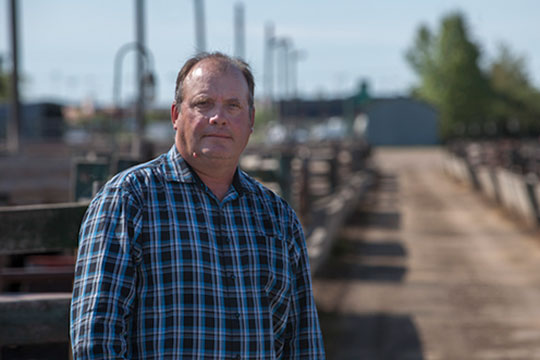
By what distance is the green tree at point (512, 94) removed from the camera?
9506 cm

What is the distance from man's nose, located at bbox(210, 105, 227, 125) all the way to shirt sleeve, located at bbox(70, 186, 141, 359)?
36 centimetres

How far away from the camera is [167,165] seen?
2.72 metres

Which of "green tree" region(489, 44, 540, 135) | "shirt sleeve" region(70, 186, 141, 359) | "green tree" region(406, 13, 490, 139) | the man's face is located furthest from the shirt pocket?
"green tree" region(406, 13, 490, 139)

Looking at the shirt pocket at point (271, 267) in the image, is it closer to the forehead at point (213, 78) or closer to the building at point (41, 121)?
the forehead at point (213, 78)

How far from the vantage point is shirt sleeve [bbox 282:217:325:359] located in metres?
2.86

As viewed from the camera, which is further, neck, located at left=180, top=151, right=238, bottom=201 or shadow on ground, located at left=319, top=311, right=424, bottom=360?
shadow on ground, located at left=319, top=311, right=424, bottom=360

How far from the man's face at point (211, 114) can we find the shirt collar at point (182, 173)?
26mm

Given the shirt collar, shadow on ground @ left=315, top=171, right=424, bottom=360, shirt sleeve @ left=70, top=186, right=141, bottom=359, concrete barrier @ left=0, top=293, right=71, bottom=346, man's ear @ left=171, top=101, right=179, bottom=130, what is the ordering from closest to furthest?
shirt sleeve @ left=70, top=186, right=141, bottom=359, the shirt collar, man's ear @ left=171, top=101, right=179, bottom=130, concrete barrier @ left=0, top=293, right=71, bottom=346, shadow on ground @ left=315, top=171, right=424, bottom=360

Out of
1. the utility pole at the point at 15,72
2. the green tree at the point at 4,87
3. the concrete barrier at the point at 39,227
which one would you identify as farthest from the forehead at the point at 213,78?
the green tree at the point at 4,87

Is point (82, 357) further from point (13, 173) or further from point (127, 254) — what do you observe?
point (13, 173)

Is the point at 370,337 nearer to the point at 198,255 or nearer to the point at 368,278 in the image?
the point at 368,278

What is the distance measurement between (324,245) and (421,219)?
340 inches

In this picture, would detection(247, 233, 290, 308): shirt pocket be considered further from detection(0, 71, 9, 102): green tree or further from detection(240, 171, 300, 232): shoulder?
detection(0, 71, 9, 102): green tree

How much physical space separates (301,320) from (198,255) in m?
0.50
